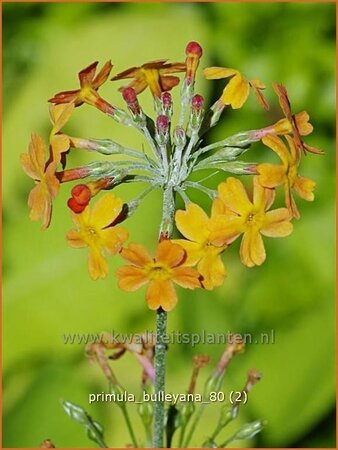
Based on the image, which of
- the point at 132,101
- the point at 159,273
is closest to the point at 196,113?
the point at 132,101

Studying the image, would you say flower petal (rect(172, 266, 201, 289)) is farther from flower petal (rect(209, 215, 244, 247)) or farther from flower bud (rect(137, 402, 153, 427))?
flower bud (rect(137, 402, 153, 427))

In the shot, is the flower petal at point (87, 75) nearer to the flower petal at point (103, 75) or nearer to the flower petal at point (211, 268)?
the flower petal at point (103, 75)

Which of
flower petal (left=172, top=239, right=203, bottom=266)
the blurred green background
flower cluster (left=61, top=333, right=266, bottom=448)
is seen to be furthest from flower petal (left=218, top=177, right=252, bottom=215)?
the blurred green background

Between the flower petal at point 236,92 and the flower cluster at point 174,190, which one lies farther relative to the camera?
the flower petal at point 236,92

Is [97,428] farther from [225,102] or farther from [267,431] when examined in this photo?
[267,431]

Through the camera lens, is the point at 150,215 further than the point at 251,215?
Yes

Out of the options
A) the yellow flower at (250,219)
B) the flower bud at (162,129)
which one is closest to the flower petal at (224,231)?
the yellow flower at (250,219)

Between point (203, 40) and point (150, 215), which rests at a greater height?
point (203, 40)

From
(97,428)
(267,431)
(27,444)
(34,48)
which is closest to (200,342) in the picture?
(267,431)
